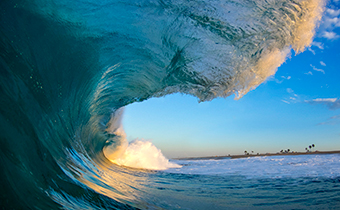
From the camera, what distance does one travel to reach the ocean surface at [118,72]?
1.89 meters

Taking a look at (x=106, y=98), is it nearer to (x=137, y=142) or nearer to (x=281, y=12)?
(x=281, y=12)

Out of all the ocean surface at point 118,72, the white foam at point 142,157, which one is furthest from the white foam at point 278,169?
the white foam at point 142,157

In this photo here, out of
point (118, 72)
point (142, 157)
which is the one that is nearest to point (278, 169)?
point (118, 72)

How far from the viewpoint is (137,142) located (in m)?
13.8

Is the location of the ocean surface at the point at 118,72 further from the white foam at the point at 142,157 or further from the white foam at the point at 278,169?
the white foam at the point at 142,157

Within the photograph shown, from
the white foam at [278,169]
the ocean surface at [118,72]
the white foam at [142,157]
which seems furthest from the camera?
the white foam at [142,157]

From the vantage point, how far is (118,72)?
4672 millimetres

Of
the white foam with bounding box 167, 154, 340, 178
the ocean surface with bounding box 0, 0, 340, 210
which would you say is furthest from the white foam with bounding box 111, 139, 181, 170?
the ocean surface with bounding box 0, 0, 340, 210

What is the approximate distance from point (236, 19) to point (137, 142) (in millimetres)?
11645

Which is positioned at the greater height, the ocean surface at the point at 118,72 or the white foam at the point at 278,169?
the ocean surface at the point at 118,72

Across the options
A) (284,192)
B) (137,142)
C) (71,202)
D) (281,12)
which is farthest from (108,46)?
(137,142)

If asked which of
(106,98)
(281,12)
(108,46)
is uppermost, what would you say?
(281,12)

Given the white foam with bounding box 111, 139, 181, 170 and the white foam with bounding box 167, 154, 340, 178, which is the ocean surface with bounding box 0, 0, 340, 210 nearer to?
the white foam with bounding box 167, 154, 340, 178

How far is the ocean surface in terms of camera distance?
6.20 ft
